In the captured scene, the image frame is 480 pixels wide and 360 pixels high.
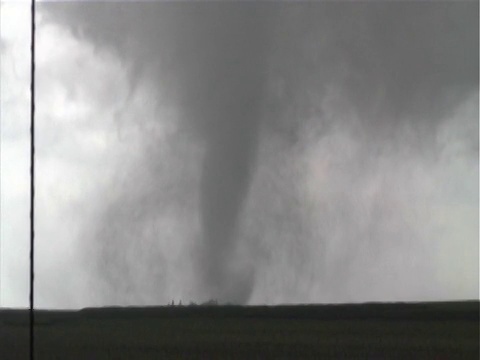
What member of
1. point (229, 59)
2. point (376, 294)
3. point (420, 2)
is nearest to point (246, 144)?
point (229, 59)

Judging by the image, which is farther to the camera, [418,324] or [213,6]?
[213,6]

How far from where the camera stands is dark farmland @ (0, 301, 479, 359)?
5.48 ft

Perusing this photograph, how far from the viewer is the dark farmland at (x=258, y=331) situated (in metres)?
1.67

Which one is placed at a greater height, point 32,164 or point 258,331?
point 32,164

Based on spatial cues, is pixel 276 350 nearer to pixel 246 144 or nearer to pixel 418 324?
pixel 418 324

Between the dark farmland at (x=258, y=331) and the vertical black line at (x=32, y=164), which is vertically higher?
the vertical black line at (x=32, y=164)

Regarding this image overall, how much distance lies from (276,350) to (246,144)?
1.91 feet

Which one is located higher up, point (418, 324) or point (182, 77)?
point (182, 77)

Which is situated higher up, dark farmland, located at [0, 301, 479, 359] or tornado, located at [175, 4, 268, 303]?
tornado, located at [175, 4, 268, 303]

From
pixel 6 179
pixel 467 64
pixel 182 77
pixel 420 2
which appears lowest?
pixel 6 179

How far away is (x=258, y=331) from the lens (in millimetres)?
1691

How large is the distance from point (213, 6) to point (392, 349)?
3.64 feet

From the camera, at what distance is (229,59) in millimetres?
1787

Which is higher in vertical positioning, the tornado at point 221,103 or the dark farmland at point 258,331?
the tornado at point 221,103
